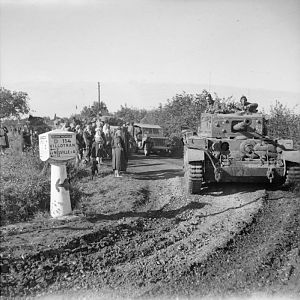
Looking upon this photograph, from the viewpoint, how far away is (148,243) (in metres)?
5.43

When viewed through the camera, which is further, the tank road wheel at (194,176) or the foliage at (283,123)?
the foliage at (283,123)

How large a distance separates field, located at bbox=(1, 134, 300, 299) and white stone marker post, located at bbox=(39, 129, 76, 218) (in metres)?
0.24

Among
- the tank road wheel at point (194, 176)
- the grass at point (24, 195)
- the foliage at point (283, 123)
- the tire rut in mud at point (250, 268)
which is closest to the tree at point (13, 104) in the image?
the foliage at point (283, 123)

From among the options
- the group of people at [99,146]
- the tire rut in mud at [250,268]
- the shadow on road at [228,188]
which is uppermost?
the group of people at [99,146]

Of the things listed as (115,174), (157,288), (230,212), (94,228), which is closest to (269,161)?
(230,212)

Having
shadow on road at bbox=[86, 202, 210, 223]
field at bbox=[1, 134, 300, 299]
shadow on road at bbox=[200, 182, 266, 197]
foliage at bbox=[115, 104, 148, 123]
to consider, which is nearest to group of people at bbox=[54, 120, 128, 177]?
field at bbox=[1, 134, 300, 299]

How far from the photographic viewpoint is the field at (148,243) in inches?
160

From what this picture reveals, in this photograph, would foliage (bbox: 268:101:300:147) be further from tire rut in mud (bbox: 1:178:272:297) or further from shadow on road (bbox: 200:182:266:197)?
tire rut in mud (bbox: 1:178:272:297)

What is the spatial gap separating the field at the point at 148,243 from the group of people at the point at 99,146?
2004 millimetres

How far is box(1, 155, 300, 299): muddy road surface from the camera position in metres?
4.05

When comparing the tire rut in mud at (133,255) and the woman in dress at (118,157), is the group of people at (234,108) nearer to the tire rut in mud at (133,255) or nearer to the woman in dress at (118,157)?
the woman in dress at (118,157)

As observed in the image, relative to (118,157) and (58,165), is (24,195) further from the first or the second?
(118,157)

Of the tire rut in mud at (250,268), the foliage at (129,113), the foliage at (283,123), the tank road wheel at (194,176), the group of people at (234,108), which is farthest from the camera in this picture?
the foliage at (129,113)

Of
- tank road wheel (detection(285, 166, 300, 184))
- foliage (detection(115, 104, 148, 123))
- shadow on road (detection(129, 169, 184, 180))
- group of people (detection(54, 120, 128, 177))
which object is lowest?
shadow on road (detection(129, 169, 184, 180))
